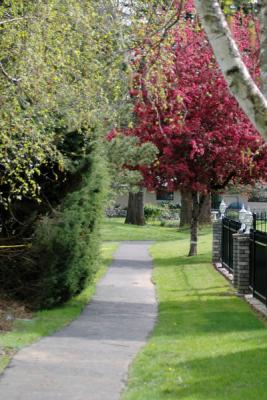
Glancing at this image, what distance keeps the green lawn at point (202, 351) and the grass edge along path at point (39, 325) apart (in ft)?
4.96

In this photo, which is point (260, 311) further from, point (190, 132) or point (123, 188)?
point (123, 188)

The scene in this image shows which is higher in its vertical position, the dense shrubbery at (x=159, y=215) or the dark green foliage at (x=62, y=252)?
the dense shrubbery at (x=159, y=215)

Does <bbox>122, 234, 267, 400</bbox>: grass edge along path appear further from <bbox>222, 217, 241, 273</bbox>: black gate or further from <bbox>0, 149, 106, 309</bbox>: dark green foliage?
<bbox>222, 217, 241, 273</bbox>: black gate

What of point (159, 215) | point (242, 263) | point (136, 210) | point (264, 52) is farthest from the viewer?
point (159, 215)

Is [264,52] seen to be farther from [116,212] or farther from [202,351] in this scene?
[116,212]

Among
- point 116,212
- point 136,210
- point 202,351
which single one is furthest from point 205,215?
point 202,351

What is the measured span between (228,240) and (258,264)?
5.25 metres

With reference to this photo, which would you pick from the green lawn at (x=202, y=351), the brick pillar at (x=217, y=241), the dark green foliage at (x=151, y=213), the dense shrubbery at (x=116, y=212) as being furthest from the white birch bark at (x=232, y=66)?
the dense shrubbery at (x=116, y=212)

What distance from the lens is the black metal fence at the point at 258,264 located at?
45.9 feet

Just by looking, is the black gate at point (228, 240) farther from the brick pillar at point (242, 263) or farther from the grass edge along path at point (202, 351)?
the brick pillar at point (242, 263)

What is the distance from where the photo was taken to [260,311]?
13289 millimetres

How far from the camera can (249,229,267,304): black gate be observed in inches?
551

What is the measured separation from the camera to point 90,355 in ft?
31.4

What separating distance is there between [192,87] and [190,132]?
1285 millimetres
